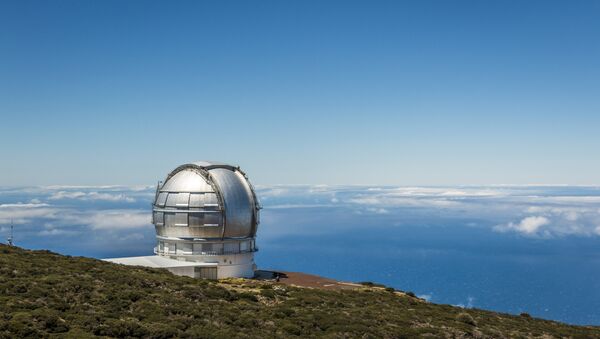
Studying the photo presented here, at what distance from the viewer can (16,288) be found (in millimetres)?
27906

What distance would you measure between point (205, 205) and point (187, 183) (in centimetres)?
269

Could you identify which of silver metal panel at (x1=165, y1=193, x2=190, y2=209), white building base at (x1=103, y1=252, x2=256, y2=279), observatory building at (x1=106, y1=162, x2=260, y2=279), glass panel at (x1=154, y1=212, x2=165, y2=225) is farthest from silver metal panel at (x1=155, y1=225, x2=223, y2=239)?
silver metal panel at (x1=165, y1=193, x2=190, y2=209)

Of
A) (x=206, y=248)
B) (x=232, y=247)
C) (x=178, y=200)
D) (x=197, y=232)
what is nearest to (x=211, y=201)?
(x=197, y=232)

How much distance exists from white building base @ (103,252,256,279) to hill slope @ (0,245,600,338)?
4405 millimetres

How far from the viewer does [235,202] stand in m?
48.8

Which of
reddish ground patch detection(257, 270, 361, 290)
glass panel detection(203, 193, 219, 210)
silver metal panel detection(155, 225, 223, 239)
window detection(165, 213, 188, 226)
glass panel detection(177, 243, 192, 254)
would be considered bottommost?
reddish ground patch detection(257, 270, 361, 290)

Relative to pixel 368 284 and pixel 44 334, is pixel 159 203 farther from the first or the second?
pixel 44 334

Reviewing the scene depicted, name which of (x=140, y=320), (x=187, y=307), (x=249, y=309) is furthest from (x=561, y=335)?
(x=140, y=320)

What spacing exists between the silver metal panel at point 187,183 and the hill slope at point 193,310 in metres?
8.71

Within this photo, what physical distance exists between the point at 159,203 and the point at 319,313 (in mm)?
22385

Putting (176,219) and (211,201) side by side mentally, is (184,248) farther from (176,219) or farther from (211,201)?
(211,201)

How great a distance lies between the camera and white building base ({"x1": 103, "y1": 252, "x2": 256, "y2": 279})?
4612 centimetres

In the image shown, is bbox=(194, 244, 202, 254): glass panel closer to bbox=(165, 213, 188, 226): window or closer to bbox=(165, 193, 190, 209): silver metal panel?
bbox=(165, 213, 188, 226): window

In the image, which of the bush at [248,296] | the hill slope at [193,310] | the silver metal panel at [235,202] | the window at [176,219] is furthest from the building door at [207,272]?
the bush at [248,296]
